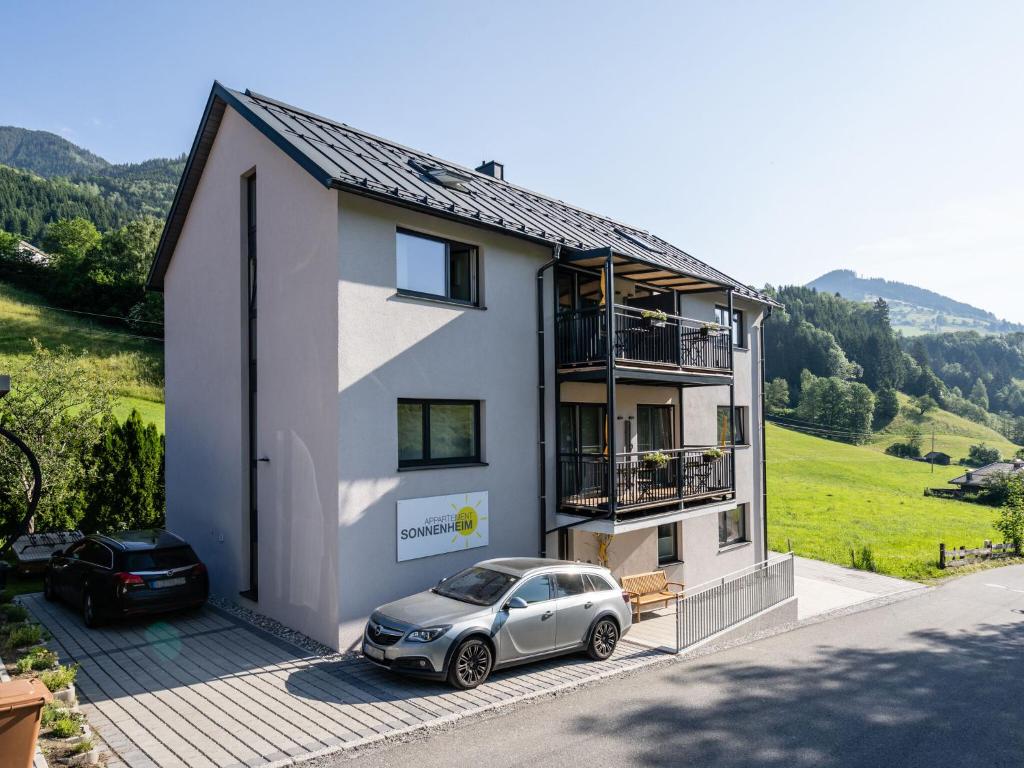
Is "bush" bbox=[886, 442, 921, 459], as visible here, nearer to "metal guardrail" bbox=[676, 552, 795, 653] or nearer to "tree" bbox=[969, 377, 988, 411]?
"tree" bbox=[969, 377, 988, 411]

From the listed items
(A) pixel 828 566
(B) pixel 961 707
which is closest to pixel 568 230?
(B) pixel 961 707

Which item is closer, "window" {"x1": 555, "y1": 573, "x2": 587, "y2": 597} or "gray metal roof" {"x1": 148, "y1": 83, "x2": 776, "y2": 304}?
"window" {"x1": 555, "y1": 573, "x2": 587, "y2": 597}

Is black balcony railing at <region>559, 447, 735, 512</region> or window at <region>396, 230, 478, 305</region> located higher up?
window at <region>396, 230, 478, 305</region>

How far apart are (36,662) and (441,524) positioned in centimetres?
570

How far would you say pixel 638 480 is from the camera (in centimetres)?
1331

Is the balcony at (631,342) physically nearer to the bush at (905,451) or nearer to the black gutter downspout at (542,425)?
the black gutter downspout at (542,425)

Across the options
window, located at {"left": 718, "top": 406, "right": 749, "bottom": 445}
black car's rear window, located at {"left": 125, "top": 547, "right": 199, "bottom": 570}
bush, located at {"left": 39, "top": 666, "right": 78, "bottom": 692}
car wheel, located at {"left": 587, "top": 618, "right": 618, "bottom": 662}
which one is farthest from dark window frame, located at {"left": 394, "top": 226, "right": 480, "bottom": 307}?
window, located at {"left": 718, "top": 406, "right": 749, "bottom": 445}

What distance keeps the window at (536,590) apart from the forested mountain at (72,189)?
83.1 metres

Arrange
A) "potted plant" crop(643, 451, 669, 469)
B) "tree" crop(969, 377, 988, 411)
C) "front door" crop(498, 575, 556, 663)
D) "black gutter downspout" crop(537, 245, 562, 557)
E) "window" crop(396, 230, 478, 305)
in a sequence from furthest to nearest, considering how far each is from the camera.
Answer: "tree" crop(969, 377, 988, 411) < "potted plant" crop(643, 451, 669, 469) < "black gutter downspout" crop(537, 245, 562, 557) < "window" crop(396, 230, 478, 305) < "front door" crop(498, 575, 556, 663)

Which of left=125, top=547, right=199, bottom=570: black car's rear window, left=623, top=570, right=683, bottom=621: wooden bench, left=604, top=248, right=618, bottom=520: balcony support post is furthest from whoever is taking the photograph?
left=623, top=570, right=683, bottom=621: wooden bench

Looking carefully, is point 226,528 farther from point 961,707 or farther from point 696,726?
point 961,707

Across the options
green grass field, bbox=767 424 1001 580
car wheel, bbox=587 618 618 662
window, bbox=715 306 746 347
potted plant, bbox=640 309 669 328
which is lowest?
green grass field, bbox=767 424 1001 580

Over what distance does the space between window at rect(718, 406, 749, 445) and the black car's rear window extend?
1362 cm

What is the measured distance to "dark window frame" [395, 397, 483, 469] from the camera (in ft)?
37.0
